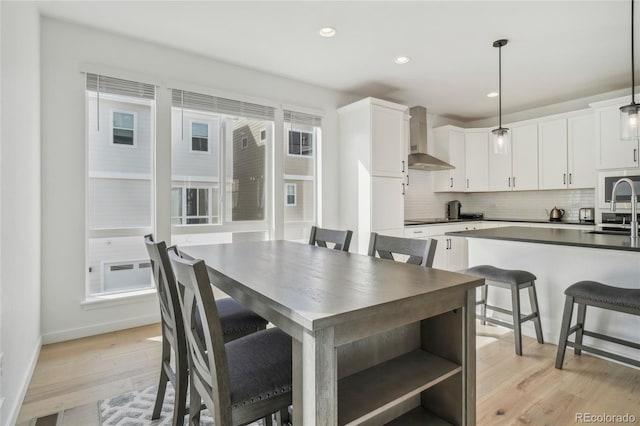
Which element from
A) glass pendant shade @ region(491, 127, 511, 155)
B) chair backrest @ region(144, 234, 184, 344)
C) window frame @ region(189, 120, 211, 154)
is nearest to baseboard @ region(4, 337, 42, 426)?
chair backrest @ region(144, 234, 184, 344)

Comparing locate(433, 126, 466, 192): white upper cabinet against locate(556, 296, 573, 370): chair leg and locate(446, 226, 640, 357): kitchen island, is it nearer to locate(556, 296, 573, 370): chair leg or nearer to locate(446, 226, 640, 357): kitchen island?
locate(446, 226, 640, 357): kitchen island

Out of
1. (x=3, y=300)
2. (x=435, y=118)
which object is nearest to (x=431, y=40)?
(x=435, y=118)

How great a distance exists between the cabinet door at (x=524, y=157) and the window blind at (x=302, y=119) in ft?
10.6

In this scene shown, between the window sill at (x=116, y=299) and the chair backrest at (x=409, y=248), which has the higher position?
the chair backrest at (x=409, y=248)

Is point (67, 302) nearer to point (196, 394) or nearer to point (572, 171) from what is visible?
point (196, 394)

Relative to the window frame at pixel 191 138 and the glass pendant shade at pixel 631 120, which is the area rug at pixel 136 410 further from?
the glass pendant shade at pixel 631 120

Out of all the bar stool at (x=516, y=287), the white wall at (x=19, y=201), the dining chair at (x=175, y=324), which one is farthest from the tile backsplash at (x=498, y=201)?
the white wall at (x=19, y=201)

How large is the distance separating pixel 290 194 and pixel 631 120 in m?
3.16

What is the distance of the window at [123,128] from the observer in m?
3.12

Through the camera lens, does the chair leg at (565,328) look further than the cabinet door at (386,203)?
No

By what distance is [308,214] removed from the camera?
4.35m

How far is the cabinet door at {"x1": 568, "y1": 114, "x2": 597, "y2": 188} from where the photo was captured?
4.52m

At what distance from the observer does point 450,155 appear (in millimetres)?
5492

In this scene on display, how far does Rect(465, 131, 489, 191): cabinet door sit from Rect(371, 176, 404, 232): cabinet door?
6.07ft
